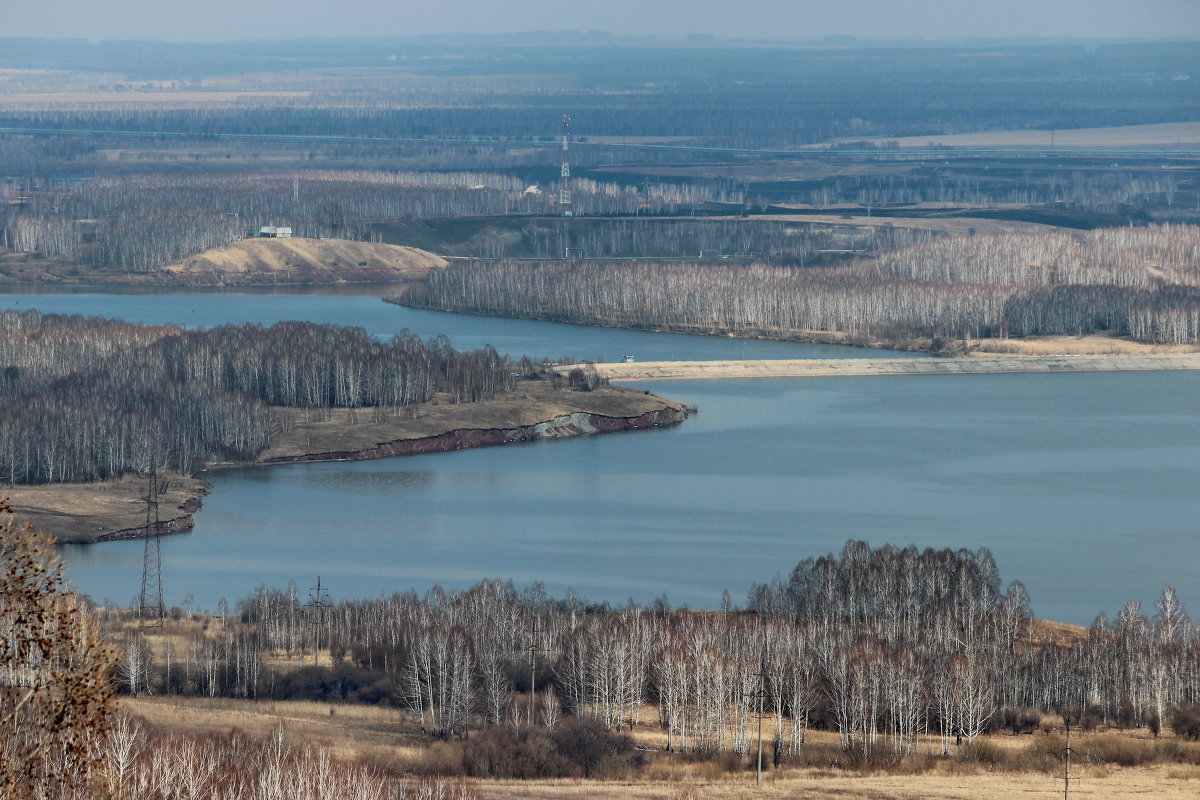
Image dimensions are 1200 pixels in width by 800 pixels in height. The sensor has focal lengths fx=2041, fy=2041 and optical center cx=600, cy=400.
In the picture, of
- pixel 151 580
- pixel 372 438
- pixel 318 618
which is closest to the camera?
pixel 318 618

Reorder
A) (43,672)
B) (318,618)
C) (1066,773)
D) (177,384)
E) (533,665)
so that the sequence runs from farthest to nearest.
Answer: (177,384)
(318,618)
(533,665)
(1066,773)
(43,672)

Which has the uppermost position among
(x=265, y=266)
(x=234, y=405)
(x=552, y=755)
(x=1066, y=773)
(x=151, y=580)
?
(x=265, y=266)

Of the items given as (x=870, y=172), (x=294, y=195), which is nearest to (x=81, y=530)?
(x=294, y=195)

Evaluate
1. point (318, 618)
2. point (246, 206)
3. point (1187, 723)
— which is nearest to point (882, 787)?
point (1187, 723)

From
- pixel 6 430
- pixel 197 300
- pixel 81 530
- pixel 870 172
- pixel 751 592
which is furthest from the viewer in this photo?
pixel 870 172

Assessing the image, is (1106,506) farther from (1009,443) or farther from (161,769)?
(161,769)

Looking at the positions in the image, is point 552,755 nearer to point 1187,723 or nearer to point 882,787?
point 882,787

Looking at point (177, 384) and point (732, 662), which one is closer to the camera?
point (732, 662)
